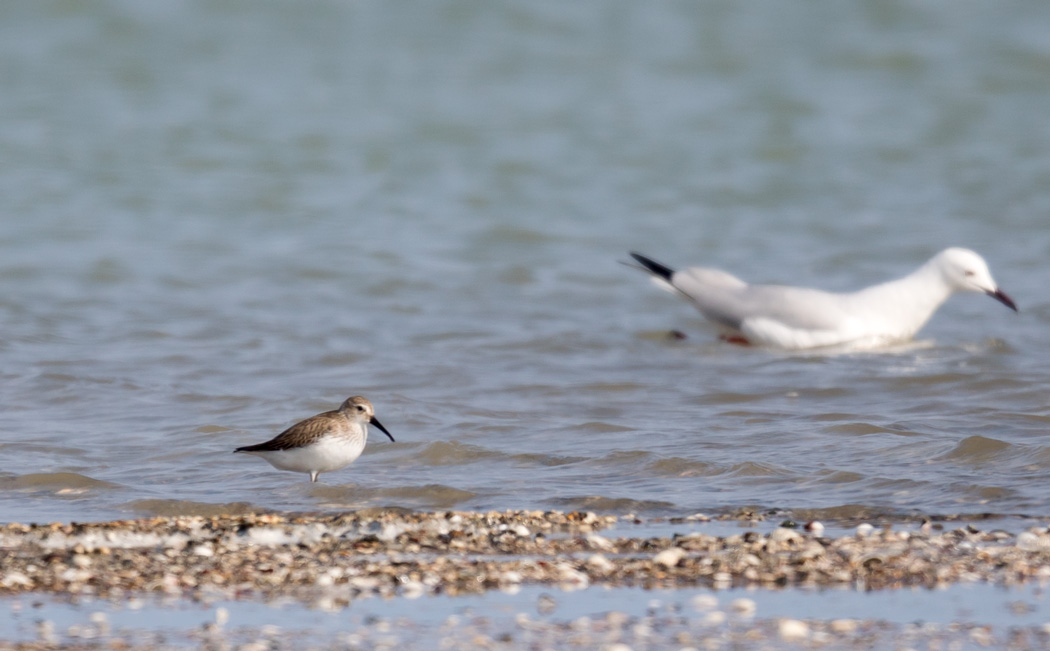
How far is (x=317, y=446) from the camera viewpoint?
19.1 feet

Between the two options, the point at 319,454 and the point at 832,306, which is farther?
the point at 832,306

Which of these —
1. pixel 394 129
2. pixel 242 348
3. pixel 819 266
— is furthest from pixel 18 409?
pixel 394 129

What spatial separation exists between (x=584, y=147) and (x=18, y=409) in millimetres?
11584

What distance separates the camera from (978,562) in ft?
15.1

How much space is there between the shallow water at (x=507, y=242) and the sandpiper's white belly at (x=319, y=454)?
0.60 feet

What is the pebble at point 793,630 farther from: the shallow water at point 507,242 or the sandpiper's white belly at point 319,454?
the sandpiper's white belly at point 319,454

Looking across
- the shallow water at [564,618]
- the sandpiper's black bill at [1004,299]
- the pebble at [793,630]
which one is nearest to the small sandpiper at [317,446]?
the shallow water at [564,618]

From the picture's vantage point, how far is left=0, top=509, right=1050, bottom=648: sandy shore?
14.4 ft

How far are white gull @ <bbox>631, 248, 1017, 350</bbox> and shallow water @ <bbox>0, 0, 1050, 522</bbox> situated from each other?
0.26 metres

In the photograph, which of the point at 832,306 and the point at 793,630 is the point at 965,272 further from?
the point at 793,630

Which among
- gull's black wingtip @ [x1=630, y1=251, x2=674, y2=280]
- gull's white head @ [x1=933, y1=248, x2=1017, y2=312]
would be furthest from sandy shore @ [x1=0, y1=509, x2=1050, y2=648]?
gull's black wingtip @ [x1=630, y1=251, x2=674, y2=280]

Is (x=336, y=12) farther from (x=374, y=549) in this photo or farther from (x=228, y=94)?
(x=374, y=549)

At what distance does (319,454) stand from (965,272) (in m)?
6.10

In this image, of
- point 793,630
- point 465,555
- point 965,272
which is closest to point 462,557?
point 465,555
